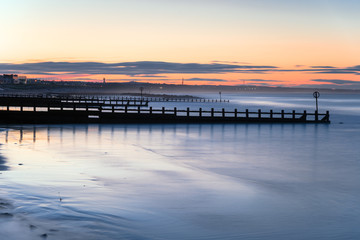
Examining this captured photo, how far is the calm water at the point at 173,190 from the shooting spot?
34.9 feet

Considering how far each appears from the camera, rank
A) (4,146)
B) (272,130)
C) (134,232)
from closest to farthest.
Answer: (134,232) → (4,146) → (272,130)

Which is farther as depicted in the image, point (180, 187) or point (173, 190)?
point (180, 187)

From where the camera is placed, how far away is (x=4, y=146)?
2505 cm

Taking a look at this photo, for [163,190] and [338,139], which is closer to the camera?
[163,190]

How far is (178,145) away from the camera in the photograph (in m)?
29.3

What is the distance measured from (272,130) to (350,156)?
15.4 meters

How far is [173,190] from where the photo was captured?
591 inches

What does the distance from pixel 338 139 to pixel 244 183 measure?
2279cm

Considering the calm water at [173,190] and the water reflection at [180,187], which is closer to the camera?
the calm water at [173,190]

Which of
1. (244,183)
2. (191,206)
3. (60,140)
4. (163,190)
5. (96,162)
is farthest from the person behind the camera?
(60,140)

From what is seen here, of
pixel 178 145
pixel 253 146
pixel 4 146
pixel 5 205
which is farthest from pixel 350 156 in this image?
pixel 5 205

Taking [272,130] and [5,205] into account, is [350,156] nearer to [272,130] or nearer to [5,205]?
[272,130]

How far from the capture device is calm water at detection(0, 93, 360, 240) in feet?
34.9

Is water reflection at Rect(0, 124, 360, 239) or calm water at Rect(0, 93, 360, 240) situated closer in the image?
calm water at Rect(0, 93, 360, 240)
